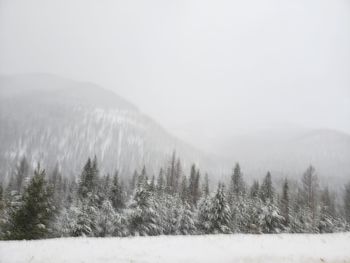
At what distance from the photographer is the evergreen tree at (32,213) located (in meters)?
28.1

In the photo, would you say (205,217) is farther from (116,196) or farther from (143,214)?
(116,196)

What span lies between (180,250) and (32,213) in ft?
62.0

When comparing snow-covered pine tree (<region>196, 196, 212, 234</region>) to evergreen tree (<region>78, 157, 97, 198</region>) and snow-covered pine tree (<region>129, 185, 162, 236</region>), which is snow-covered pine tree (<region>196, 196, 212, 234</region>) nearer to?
snow-covered pine tree (<region>129, 185, 162, 236</region>)

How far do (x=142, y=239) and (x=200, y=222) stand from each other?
21301 mm

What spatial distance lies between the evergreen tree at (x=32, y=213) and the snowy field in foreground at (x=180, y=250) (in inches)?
431

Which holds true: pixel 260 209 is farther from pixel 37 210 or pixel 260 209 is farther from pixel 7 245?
pixel 7 245

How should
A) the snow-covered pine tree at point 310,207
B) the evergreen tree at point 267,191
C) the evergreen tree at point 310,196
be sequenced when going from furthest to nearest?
the evergreen tree at point 267,191
the evergreen tree at point 310,196
the snow-covered pine tree at point 310,207

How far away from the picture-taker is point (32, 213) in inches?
1140

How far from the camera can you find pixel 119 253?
16.2 meters

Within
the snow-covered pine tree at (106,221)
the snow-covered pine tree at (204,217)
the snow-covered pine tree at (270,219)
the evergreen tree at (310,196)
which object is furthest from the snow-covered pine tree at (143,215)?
the evergreen tree at (310,196)

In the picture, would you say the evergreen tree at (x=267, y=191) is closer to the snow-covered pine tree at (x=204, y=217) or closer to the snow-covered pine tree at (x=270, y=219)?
the snow-covered pine tree at (x=270, y=219)

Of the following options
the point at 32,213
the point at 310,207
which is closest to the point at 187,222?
the point at 32,213

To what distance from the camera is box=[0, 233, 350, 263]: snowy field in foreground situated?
15.3 meters

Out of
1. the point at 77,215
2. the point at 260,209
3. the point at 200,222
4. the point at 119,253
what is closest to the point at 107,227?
the point at 77,215
